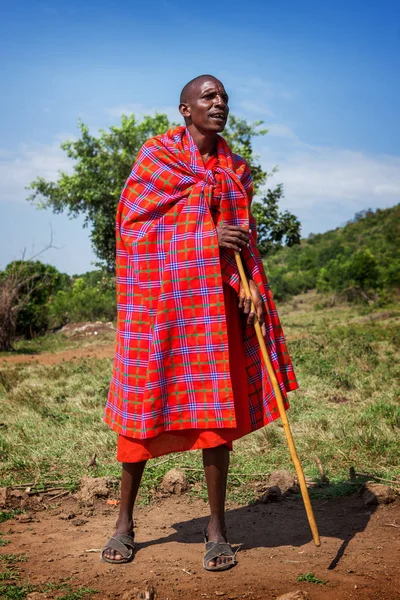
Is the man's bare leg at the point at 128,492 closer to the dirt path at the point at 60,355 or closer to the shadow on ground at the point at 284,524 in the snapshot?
the shadow on ground at the point at 284,524

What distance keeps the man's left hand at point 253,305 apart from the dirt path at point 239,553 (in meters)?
1.01

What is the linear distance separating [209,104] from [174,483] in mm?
2213

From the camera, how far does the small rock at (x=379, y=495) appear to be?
3490 millimetres

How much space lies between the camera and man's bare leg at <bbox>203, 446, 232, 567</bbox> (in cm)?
289

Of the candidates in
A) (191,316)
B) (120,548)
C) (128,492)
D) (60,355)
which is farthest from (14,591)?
(60,355)

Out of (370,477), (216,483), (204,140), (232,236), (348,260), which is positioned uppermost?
(348,260)

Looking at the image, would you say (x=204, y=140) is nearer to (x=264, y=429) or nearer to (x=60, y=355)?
(x=264, y=429)

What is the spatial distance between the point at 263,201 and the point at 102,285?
5407mm

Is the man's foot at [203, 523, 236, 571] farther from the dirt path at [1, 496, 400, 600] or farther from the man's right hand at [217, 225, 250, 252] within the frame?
the man's right hand at [217, 225, 250, 252]

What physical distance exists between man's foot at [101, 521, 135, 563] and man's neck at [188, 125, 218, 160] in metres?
1.77

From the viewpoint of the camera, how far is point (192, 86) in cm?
303

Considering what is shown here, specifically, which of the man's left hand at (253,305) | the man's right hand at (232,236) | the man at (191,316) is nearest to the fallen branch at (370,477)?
the man at (191,316)

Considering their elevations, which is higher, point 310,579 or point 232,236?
point 232,236

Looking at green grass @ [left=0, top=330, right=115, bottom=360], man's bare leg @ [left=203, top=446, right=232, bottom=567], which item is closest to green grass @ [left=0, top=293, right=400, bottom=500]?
man's bare leg @ [left=203, top=446, right=232, bottom=567]
